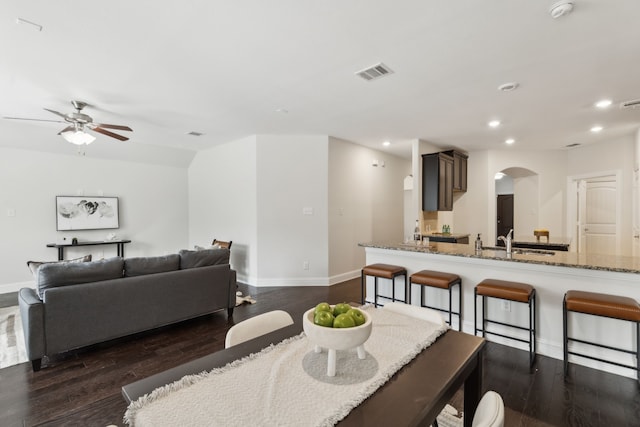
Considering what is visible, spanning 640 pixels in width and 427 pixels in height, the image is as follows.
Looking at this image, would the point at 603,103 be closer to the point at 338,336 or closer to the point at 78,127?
the point at 338,336

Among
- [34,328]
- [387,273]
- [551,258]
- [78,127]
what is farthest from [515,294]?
[78,127]

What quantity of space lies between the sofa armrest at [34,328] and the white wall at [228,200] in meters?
3.11

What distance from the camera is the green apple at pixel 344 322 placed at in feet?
3.61

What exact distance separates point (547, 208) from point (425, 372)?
285 inches

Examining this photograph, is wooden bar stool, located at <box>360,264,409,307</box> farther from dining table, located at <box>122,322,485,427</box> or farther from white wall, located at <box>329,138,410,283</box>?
dining table, located at <box>122,322,485,427</box>

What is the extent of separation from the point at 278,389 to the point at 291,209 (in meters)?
4.48

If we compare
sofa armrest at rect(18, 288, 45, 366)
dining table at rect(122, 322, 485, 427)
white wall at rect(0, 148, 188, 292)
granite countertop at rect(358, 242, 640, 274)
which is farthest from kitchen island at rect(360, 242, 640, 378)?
white wall at rect(0, 148, 188, 292)

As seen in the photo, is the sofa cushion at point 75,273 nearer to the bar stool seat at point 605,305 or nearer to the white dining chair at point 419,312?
the white dining chair at point 419,312

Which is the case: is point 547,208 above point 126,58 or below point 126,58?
below

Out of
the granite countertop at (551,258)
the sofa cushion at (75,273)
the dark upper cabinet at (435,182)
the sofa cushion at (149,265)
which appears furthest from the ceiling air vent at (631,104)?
the sofa cushion at (75,273)

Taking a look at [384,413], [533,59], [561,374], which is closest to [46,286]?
[384,413]

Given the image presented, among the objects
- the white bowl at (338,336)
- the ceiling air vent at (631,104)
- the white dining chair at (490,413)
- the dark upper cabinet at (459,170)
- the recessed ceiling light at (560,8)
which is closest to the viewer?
the white dining chair at (490,413)

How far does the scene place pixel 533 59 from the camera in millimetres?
2682

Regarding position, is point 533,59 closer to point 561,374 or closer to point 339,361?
point 561,374
